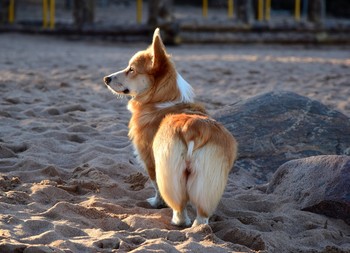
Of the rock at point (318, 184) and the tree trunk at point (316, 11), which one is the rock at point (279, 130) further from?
the tree trunk at point (316, 11)

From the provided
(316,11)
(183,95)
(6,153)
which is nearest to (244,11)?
(316,11)

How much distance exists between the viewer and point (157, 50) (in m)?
5.37

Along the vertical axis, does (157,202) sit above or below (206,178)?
below

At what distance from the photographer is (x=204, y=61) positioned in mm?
14164

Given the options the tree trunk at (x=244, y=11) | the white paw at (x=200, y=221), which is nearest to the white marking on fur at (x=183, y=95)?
the white paw at (x=200, y=221)

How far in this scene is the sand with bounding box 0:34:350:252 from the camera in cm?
461

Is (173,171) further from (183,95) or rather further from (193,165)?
(183,95)

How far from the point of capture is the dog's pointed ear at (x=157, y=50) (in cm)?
534

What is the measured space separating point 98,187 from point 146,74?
1.01m

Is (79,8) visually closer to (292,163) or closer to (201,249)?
(292,163)

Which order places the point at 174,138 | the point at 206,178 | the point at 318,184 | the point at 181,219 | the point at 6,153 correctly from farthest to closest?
the point at 6,153, the point at 318,184, the point at 181,219, the point at 174,138, the point at 206,178

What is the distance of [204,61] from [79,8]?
235 inches

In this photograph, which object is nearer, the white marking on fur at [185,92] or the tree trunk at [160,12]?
the white marking on fur at [185,92]

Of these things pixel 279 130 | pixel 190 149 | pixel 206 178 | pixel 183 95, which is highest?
pixel 183 95
